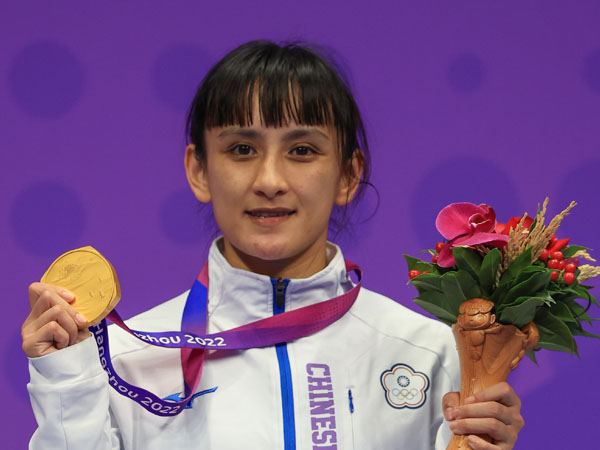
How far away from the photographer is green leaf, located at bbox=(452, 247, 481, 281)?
1742 millimetres

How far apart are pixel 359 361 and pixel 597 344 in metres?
1.14

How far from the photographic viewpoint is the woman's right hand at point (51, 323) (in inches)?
68.3

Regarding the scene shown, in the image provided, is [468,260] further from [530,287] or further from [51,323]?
[51,323]

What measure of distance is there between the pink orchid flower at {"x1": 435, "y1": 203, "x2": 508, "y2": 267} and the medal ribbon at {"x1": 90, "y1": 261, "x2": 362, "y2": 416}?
42cm

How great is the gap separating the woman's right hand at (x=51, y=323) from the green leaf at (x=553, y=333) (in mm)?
924

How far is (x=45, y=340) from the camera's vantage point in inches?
68.7

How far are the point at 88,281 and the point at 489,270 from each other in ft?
2.66

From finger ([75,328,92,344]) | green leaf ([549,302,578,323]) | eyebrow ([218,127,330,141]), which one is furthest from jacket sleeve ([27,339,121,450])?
green leaf ([549,302,578,323])

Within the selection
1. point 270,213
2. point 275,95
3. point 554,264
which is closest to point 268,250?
point 270,213

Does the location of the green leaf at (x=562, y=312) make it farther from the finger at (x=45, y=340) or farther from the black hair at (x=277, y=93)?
the finger at (x=45, y=340)

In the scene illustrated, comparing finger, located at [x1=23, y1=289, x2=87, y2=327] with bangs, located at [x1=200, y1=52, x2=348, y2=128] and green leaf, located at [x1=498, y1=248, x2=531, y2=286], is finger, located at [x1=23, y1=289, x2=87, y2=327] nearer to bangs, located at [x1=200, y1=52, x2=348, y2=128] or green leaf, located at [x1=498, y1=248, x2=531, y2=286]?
bangs, located at [x1=200, y1=52, x2=348, y2=128]

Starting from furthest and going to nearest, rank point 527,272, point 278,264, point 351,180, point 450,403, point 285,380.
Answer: point 351,180 → point 278,264 → point 285,380 → point 450,403 → point 527,272

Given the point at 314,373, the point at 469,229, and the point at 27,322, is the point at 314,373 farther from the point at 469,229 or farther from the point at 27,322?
the point at 27,322

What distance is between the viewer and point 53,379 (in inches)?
69.6
